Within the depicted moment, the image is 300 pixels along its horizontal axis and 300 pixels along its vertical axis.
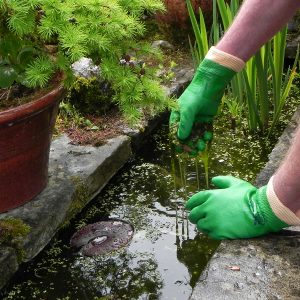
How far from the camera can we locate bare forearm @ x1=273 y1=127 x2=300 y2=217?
1.66 metres

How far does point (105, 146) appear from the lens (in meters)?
Answer: 2.71

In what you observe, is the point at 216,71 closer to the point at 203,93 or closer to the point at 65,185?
the point at 203,93

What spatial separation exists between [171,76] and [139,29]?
Result: 1379 millimetres

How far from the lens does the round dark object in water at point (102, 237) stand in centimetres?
221

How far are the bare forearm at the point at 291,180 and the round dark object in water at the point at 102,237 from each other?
0.74 m

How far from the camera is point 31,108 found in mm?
2029

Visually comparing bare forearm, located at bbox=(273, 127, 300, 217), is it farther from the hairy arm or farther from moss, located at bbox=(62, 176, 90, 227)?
moss, located at bbox=(62, 176, 90, 227)

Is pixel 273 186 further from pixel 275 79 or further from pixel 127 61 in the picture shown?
pixel 275 79

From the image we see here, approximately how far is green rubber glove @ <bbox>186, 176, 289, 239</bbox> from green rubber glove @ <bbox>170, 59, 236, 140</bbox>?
0.89 ft

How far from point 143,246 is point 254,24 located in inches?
35.4

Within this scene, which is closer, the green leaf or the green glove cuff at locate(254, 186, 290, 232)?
the green glove cuff at locate(254, 186, 290, 232)

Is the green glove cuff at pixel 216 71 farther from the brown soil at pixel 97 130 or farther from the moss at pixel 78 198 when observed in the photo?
the brown soil at pixel 97 130

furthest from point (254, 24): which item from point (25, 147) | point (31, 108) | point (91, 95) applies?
point (91, 95)

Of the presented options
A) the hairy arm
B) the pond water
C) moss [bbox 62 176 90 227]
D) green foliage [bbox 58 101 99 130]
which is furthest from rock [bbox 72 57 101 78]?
the hairy arm
